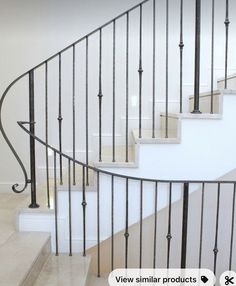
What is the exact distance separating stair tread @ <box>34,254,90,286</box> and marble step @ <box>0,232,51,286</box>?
0.05 metres

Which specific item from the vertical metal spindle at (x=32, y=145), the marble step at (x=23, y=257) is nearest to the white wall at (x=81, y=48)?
the vertical metal spindle at (x=32, y=145)

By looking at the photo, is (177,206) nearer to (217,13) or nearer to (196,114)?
(196,114)

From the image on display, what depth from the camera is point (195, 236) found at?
3059 mm

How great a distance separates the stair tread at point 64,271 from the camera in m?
1.98

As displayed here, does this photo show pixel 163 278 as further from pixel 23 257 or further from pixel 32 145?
pixel 32 145

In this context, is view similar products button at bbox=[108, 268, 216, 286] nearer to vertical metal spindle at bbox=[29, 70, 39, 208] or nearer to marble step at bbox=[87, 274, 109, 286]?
marble step at bbox=[87, 274, 109, 286]

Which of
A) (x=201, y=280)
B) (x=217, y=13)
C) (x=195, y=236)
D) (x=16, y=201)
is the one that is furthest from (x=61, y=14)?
(x=201, y=280)

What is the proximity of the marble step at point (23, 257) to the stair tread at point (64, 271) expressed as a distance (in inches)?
1.9

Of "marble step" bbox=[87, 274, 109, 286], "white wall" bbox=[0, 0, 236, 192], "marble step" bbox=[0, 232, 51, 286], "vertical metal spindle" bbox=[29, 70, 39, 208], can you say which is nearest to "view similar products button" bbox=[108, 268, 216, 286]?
"marble step" bbox=[87, 274, 109, 286]

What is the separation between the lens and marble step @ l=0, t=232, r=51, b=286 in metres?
1.78

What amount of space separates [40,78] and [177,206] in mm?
2177

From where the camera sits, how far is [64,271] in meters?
2.12

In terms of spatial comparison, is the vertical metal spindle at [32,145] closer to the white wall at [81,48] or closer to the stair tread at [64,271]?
the stair tread at [64,271]

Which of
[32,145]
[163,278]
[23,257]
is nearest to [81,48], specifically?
[32,145]
